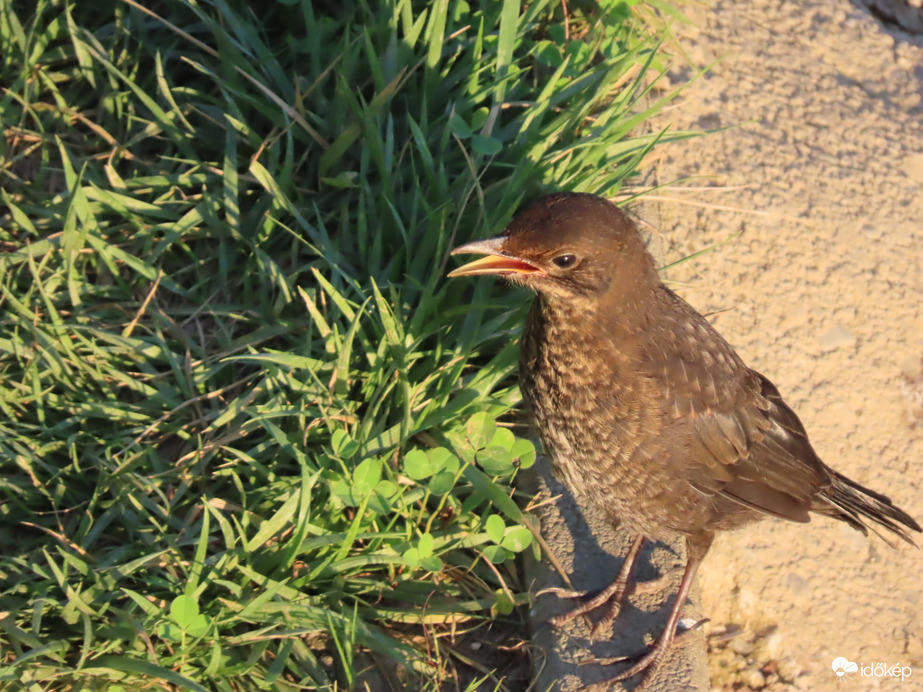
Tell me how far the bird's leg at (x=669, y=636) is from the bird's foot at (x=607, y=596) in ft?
0.39

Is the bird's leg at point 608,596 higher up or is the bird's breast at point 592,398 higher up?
the bird's breast at point 592,398

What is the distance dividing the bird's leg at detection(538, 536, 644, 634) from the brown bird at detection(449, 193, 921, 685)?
0.02 meters

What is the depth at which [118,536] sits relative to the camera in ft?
10.3

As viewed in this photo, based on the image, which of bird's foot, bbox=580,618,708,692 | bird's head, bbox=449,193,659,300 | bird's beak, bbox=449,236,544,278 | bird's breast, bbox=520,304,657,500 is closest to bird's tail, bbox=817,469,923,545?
bird's foot, bbox=580,618,708,692

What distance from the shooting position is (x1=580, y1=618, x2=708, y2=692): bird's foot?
3.13m

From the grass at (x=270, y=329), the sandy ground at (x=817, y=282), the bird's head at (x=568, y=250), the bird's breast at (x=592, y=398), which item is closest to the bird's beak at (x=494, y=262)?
the bird's head at (x=568, y=250)

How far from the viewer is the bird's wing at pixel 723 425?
3031 mm

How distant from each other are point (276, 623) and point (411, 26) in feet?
7.85

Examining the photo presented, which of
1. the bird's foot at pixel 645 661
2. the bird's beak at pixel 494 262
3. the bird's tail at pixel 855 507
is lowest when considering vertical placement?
the bird's foot at pixel 645 661

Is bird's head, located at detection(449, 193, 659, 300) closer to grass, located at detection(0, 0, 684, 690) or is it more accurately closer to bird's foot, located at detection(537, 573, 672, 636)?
grass, located at detection(0, 0, 684, 690)

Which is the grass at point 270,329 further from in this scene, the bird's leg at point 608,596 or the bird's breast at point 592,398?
the bird's breast at point 592,398

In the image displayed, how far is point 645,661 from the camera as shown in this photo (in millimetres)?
3172

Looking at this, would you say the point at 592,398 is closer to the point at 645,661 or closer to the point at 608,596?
the point at 608,596

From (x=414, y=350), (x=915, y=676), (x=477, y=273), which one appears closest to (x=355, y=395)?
(x=414, y=350)
